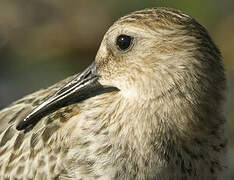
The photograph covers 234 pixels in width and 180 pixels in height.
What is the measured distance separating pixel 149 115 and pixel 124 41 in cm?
59

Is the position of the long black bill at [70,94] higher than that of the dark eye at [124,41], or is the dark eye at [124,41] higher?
the dark eye at [124,41]

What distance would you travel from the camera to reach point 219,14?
33.2 ft

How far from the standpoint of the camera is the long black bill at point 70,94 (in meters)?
5.55

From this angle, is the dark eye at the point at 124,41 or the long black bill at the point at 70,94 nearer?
the dark eye at the point at 124,41

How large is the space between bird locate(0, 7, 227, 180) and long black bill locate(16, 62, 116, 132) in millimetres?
105

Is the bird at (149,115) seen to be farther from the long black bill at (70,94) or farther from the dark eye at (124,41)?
the long black bill at (70,94)

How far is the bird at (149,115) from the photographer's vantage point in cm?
513

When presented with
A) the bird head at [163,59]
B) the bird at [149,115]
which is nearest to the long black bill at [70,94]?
the bird at [149,115]

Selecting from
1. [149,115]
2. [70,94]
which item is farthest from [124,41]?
[70,94]

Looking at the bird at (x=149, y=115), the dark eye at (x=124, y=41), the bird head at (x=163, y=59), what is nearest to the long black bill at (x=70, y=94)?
the bird at (x=149, y=115)

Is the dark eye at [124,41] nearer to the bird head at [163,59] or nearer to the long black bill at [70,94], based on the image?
the bird head at [163,59]

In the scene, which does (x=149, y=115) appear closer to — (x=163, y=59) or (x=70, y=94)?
(x=163, y=59)

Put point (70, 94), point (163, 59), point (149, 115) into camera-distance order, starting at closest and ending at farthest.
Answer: point (163, 59)
point (149, 115)
point (70, 94)

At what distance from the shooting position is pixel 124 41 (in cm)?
520
